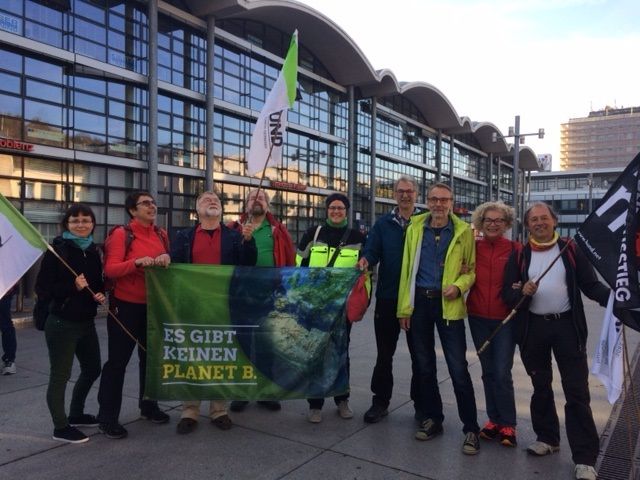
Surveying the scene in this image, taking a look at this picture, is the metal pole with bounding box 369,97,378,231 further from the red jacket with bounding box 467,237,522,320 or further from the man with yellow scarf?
the man with yellow scarf

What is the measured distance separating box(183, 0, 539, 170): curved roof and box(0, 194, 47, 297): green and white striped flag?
19.5m

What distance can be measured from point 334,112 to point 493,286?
93.3ft

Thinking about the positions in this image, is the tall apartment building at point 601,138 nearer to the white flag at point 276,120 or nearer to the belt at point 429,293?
the white flag at point 276,120

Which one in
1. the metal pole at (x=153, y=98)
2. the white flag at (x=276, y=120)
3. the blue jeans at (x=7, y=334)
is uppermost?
the metal pole at (x=153, y=98)

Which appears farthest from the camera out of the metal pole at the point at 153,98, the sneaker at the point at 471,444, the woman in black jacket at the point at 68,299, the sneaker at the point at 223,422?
the metal pole at the point at 153,98

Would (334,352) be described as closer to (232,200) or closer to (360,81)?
(232,200)

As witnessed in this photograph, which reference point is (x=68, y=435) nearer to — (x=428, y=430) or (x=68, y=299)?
(x=68, y=299)

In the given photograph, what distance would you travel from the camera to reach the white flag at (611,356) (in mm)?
3582

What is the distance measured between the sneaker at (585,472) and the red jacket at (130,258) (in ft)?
11.6

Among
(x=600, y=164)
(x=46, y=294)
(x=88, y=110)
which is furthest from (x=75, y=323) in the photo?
(x=600, y=164)

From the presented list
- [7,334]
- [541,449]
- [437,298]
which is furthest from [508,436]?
[7,334]

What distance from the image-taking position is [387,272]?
4.66 m

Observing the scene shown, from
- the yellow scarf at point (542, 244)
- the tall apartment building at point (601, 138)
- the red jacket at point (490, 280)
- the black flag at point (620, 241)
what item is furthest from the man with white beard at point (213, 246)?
the tall apartment building at point (601, 138)

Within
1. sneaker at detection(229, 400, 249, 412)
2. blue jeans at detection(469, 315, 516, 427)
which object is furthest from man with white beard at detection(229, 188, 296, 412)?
blue jeans at detection(469, 315, 516, 427)
